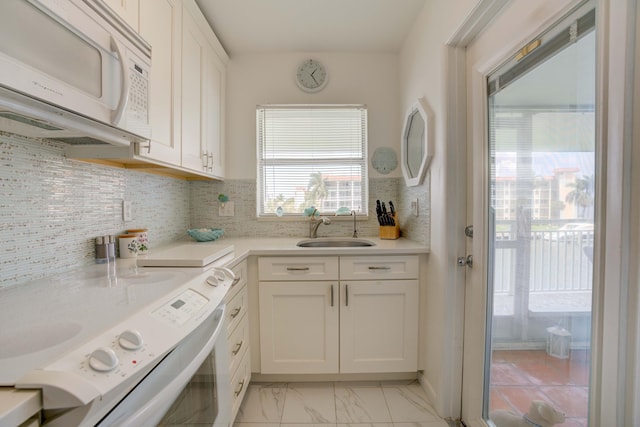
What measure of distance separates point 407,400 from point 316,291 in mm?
866

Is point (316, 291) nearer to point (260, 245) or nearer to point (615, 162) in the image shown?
point (260, 245)

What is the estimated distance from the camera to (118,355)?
0.54 meters

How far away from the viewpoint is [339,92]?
94.1 inches

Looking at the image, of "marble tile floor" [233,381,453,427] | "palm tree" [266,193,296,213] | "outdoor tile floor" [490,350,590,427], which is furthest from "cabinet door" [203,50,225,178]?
"outdoor tile floor" [490,350,590,427]

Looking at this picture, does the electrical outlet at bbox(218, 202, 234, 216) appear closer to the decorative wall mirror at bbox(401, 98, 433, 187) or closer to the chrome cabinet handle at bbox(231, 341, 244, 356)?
the chrome cabinet handle at bbox(231, 341, 244, 356)

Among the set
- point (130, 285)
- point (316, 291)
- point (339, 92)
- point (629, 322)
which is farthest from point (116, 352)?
point (339, 92)

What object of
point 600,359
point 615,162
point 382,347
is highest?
point 615,162

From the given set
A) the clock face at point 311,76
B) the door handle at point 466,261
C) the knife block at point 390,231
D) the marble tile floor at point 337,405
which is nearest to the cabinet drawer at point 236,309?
the marble tile floor at point 337,405

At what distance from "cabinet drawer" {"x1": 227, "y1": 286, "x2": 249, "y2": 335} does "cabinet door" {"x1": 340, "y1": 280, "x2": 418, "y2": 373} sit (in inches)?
23.9

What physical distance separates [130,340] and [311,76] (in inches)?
90.4

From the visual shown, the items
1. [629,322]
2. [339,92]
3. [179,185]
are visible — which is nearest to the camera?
[629,322]

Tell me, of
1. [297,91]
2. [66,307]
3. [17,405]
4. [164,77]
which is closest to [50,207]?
[66,307]

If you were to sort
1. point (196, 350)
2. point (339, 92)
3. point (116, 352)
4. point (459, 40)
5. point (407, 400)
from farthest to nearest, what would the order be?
point (339, 92), point (407, 400), point (459, 40), point (196, 350), point (116, 352)

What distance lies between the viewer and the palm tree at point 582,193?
816mm
